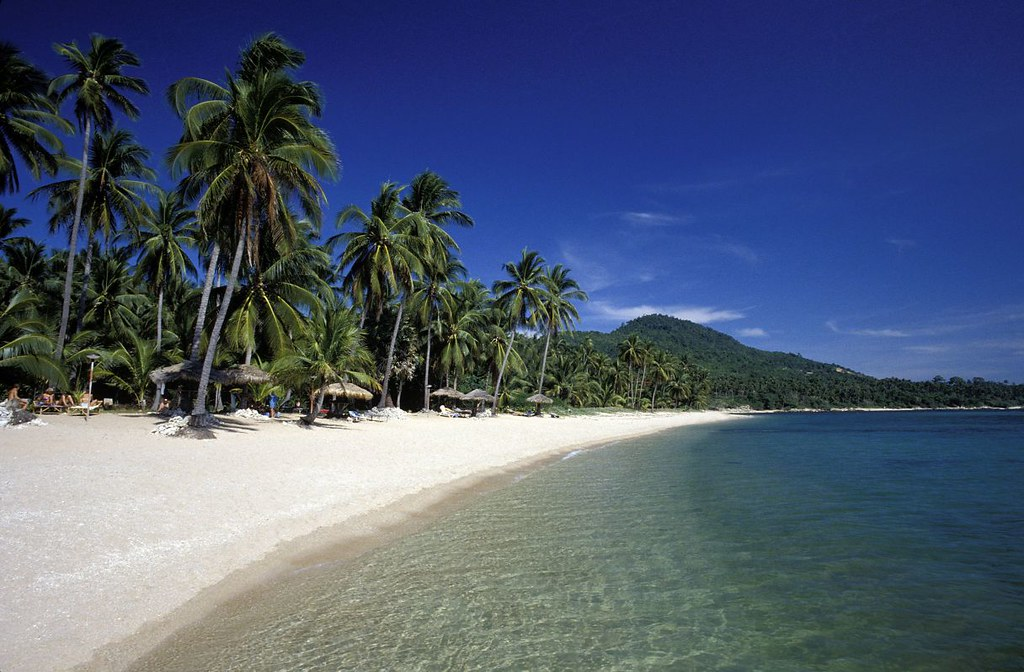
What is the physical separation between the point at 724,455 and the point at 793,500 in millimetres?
10909

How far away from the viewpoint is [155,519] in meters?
6.39

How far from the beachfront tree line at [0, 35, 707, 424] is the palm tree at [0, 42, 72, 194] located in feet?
0.15

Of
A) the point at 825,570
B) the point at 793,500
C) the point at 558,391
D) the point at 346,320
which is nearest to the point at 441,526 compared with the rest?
the point at 825,570

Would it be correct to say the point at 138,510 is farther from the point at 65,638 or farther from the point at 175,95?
the point at 175,95

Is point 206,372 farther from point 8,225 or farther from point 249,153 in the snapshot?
point 8,225

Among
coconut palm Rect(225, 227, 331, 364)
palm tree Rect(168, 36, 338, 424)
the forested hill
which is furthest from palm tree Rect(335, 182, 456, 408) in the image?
the forested hill

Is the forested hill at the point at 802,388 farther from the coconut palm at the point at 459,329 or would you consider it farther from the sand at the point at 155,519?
the sand at the point at 155,519

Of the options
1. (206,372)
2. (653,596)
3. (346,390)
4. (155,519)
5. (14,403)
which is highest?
(206,372)

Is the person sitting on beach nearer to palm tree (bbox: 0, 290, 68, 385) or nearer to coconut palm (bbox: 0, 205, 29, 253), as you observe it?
palm tree (bbox: 0, 290, 68, 385)

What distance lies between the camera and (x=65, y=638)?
401 centimetres

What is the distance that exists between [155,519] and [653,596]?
6195 millimetres

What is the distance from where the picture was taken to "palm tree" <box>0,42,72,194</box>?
15.7m

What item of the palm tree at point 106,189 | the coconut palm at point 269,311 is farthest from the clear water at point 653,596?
the palm tree at point 106,189

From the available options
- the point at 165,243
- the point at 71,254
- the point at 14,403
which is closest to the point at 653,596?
the point at 14,403
